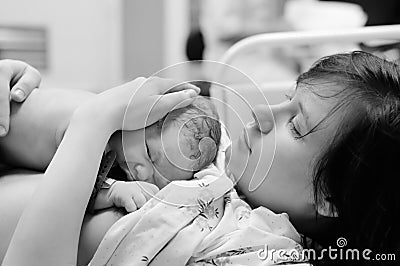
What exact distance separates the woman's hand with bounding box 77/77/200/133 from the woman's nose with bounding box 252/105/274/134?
0.23 feet

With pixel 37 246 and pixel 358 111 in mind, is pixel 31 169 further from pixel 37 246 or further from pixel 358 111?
pixel 358 111

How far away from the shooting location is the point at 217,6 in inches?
122

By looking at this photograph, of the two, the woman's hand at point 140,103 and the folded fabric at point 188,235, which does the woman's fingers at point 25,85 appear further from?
the folded fabric at point 188,235

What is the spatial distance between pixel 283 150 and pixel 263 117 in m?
0.06

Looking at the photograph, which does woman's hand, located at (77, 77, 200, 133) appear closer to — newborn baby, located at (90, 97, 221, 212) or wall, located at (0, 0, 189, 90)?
newborn baby, located at (90, 97, 221, 212)

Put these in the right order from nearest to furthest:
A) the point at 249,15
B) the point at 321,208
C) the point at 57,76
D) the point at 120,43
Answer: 1. the point at 321,208
2. the point at 57,76
3. the point at 120,43
4. the point at 249,15

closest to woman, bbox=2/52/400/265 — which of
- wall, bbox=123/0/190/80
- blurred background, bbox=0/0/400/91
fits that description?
blurred background, bbox=0/0/400/91

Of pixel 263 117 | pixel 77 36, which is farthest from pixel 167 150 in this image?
pixel 77 36

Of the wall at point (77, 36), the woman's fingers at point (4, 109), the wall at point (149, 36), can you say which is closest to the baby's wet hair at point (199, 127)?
the woman's fingers at point (4, 109)

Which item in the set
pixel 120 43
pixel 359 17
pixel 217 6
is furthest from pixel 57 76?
pixel 359 17

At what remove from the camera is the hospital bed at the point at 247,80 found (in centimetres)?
66

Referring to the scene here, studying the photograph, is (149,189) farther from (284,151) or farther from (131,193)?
(284,151)

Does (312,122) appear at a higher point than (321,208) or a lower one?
higher

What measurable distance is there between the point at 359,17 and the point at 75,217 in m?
2.11
